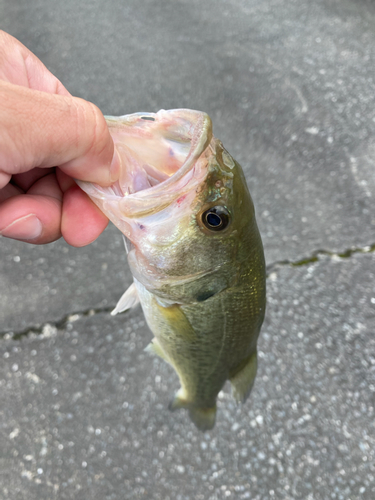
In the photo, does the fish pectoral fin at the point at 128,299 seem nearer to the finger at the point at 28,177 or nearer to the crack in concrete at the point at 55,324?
the finger at the point at 28,177

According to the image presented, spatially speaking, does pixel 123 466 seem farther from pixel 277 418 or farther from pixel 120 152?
pixel 120 152

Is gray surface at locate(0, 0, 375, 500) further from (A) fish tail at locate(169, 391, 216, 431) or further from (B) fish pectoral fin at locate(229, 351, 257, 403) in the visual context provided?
(B) fish pectoral fin at locate(229, 351, 257, 403)

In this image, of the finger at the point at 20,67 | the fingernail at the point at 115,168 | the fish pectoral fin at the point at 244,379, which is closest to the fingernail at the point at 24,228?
the fingernail at the point at 115,168

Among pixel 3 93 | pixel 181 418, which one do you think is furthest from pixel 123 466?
pixel 3 93

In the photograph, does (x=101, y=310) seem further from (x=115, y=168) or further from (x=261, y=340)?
(x=115, y=168)

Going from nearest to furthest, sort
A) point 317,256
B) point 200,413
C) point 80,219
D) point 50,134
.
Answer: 1. point 50,134
2. point 80,219
3. point 200,413
4. point 317,256

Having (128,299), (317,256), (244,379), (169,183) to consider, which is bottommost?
(317,256)

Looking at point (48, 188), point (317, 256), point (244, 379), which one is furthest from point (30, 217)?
point (317, 256)
